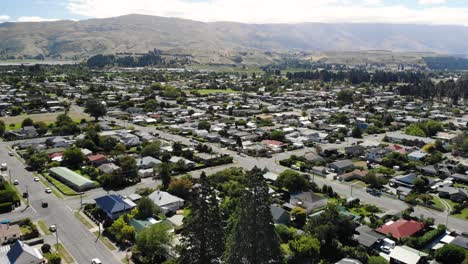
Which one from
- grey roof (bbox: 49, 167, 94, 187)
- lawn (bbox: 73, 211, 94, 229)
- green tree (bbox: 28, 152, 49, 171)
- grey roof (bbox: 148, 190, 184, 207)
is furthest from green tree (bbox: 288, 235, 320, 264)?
green tree (bbox: 28, 152, 49, 171)

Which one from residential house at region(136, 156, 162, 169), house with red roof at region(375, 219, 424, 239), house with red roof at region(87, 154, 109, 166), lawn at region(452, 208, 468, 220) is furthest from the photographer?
house with red roof at region(87, 154, 109, 166)

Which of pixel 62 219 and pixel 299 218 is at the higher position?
pixel 299 218

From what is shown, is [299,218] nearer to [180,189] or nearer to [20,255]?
[180,189]

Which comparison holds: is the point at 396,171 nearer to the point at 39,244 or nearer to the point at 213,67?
the point at 39,244

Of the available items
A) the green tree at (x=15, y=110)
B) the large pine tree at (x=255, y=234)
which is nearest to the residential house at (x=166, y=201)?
the large pine tree at (x=255, y=234)

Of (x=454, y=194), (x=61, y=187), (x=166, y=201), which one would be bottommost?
(x=454, y=194)

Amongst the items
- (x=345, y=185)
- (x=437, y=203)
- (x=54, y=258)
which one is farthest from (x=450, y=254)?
(x=54, y=258)

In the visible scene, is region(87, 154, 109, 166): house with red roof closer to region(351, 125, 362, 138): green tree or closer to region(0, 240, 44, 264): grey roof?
region(0, 240, 44, 264): grey roof
